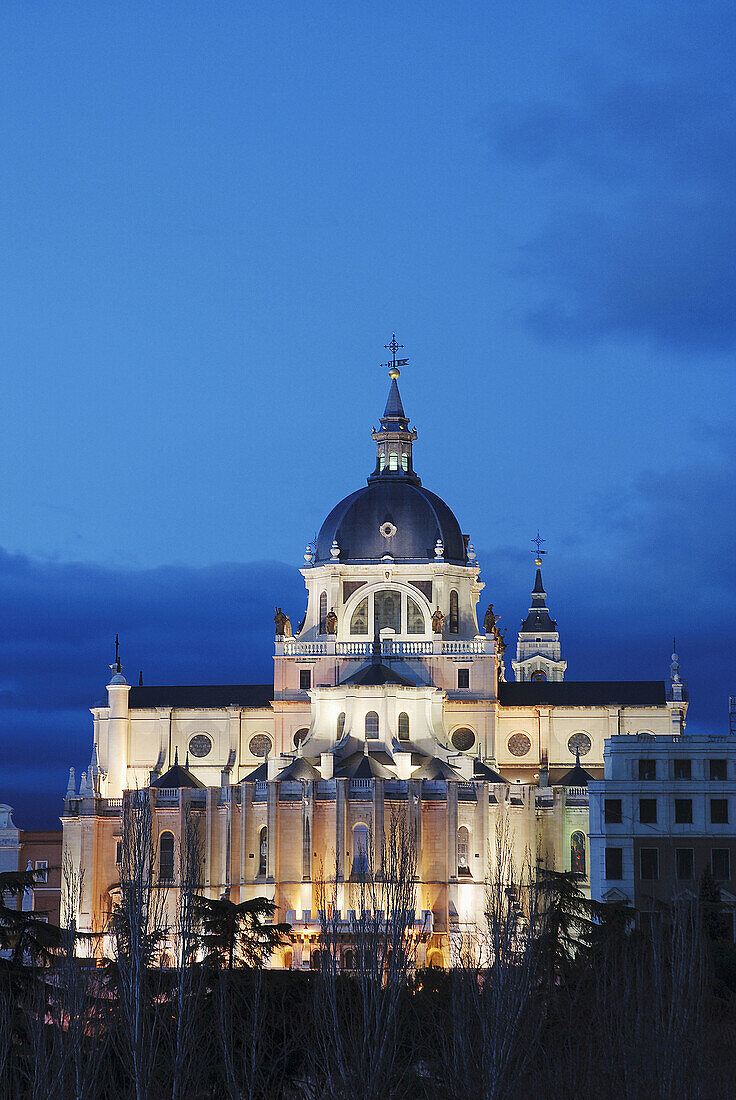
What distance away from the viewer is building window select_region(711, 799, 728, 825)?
100625 mm

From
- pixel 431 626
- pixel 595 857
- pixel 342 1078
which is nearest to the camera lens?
pixel 342 1078

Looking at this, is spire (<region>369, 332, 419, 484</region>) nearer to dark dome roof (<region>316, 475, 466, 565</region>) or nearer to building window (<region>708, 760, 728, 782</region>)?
dark dome roof (<region>316, 475, 466, 565</region>)

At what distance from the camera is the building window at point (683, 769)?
102 m

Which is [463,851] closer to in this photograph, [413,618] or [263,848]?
[263,848]

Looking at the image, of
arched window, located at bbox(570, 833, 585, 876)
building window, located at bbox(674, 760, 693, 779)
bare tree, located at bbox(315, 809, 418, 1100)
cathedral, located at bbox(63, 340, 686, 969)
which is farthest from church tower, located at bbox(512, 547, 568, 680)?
bare tree, located at bbox(315, 809, 418, 1100)

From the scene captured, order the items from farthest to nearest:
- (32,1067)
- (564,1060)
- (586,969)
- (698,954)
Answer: (586,969)
(698,954)
(564,1060)
(32,1067)

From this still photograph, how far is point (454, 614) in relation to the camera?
14562 cm

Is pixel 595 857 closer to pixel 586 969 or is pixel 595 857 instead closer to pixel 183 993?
pixel 586 969

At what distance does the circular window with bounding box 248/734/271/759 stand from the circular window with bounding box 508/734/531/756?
1747 centimetres

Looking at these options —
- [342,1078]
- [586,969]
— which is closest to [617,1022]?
[342,1078]

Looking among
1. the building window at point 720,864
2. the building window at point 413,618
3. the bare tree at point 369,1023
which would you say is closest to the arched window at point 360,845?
the building window at point 413,618

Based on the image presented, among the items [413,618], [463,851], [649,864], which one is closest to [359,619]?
[413,618]

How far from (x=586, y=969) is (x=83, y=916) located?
65.2 m

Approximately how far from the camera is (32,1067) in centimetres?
5444
